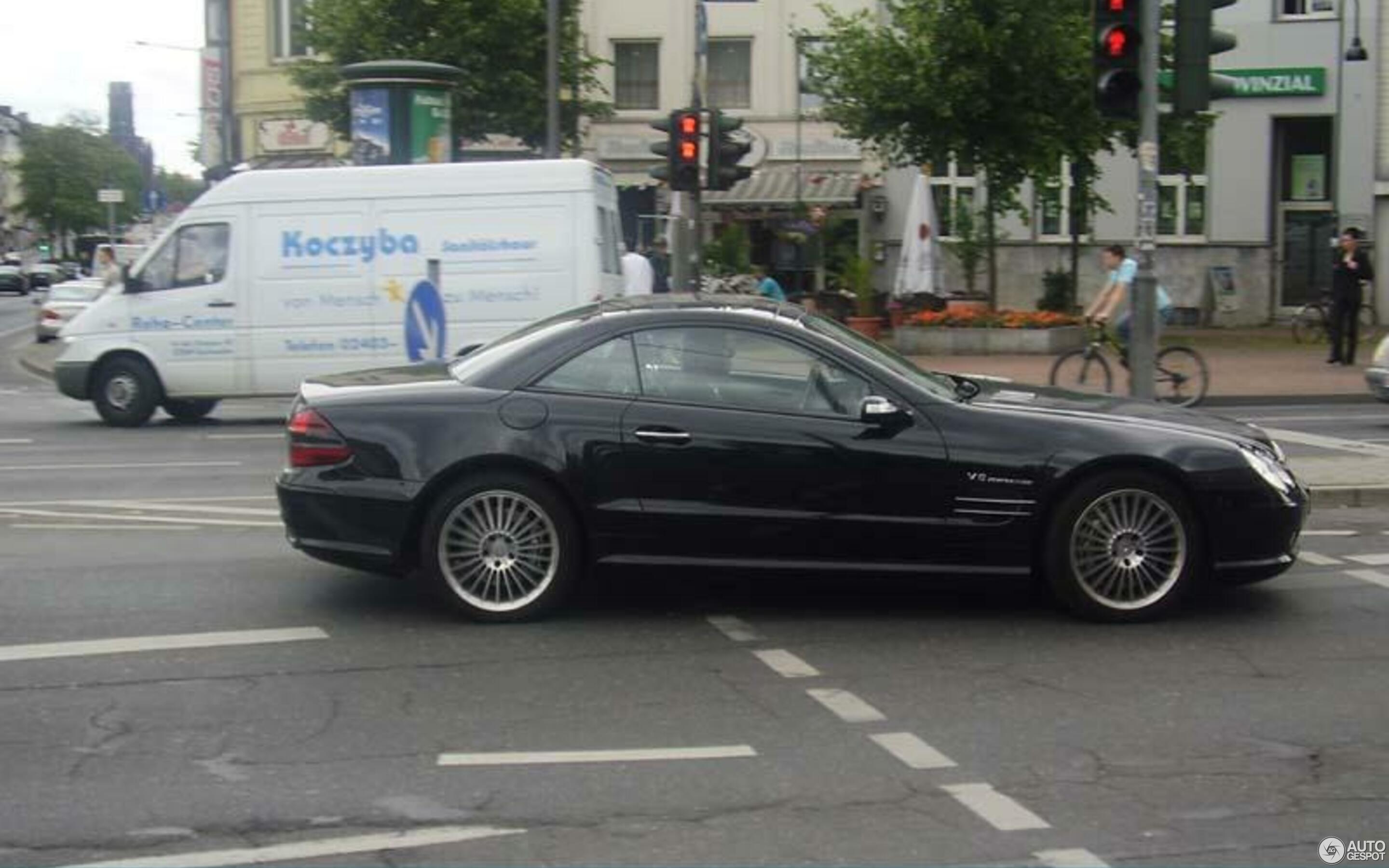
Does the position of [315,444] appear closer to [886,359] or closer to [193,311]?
[886,359]

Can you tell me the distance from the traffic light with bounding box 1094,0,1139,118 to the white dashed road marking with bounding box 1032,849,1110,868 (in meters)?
8.18

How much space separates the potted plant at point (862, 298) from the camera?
29.8 metres

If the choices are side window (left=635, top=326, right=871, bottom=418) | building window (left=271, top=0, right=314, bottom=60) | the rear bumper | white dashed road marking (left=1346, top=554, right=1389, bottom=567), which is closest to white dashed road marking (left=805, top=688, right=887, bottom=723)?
side window (left=635, top=326, right=871, bottom=418)

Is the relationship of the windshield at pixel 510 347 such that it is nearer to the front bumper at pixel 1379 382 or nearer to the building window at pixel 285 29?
the front bumper at pixel 1379 382

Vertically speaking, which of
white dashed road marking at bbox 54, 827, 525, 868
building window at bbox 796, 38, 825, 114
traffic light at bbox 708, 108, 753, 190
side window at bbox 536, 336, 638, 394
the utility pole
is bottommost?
white dashed road marking at bbox 54, 827, 525, 868

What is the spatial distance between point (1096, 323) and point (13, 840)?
15.5 metres

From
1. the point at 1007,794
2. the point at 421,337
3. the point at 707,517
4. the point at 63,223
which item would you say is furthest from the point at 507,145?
the point at 63,223

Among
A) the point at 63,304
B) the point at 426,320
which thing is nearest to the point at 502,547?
the point at 426,320

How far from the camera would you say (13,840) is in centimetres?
527

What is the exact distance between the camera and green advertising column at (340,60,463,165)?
23781 millimetres

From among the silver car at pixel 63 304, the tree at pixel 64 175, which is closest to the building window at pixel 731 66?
the silver car at pixel 63 304

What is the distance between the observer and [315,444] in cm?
812

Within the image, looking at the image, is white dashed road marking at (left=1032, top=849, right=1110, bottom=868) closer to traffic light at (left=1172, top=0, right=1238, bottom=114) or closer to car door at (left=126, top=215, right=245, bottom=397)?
traffic light at (left=1172, top=0, right=1238, bottom=114)

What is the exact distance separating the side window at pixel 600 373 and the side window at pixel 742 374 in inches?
2.4
